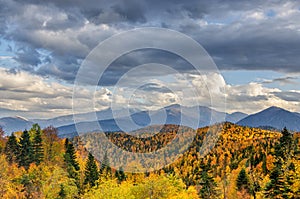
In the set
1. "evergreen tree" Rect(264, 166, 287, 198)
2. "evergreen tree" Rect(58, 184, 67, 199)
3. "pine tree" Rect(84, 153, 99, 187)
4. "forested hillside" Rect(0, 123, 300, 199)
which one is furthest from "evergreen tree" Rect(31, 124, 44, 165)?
"evergreen tree" Rect(264, 166, 287, 198)

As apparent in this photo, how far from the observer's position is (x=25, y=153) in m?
127

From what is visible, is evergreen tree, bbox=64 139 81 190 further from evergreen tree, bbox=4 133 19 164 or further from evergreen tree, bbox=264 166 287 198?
evergreen tree, bbox=264 166 287 198

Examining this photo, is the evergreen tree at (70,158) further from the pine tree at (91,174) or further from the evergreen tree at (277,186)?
the evergreen tree at (277,186)

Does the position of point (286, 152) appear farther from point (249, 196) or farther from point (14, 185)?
point (14, 185)

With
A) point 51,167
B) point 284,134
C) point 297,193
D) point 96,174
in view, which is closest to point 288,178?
point 297,193

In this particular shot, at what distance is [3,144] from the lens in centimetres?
14012

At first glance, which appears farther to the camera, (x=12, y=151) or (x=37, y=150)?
(x=12, y=151)

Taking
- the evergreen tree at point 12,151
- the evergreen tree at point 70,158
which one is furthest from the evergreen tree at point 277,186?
the evergreen tree at point 12,151

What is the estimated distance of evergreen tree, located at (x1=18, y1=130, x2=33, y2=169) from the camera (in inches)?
4909

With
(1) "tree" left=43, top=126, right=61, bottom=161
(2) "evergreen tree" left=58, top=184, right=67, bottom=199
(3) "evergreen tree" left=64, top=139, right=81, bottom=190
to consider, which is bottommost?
(2) "evergreen tree" left=58, top=184, right=67, bottom=199

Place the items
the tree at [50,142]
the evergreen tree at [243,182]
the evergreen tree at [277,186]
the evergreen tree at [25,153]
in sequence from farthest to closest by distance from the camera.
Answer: the tree at [50,142]
the evergreen tree at [25,153]
the evergreen tree at [243,182]
the evergreen tree at [277,186]

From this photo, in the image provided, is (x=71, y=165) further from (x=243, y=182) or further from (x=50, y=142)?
(x=243, y=182)

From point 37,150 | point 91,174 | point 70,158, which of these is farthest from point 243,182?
point 37,150

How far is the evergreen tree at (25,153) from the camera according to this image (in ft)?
409
